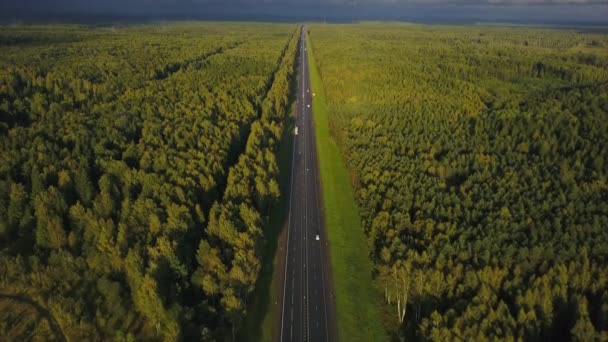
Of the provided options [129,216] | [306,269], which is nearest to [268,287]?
[306,269]

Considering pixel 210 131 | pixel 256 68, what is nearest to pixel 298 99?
pixel 256 68

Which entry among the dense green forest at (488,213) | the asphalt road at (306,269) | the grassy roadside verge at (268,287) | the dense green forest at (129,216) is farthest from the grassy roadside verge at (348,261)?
the dense green forest at (129,216)

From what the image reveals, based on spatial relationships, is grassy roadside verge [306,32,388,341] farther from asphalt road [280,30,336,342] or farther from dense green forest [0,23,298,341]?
dense green forest [0,23,298,341]

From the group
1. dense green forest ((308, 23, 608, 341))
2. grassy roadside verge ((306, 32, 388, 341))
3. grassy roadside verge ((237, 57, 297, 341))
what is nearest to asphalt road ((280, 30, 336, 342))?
grassy roadside verge ((237, 57, 297, 341))

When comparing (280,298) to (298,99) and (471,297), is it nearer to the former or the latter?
(471,297)

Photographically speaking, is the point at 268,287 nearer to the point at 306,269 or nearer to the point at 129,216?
the point at 306,269

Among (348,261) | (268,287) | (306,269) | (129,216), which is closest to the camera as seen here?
(129,216)
